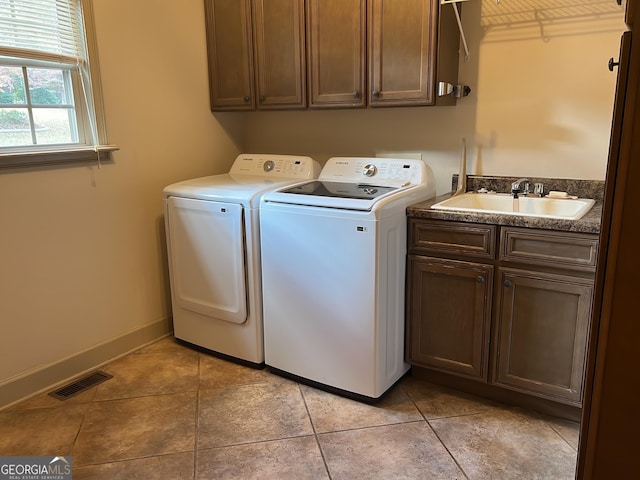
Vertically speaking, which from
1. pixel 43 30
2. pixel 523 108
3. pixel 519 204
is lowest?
pixel 519 204

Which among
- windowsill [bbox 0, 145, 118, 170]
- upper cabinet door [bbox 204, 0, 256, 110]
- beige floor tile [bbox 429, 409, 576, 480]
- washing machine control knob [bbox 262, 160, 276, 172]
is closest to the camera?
beige floor tile [bbox 429, 409, 576, 480]

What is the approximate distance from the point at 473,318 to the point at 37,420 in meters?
2.01

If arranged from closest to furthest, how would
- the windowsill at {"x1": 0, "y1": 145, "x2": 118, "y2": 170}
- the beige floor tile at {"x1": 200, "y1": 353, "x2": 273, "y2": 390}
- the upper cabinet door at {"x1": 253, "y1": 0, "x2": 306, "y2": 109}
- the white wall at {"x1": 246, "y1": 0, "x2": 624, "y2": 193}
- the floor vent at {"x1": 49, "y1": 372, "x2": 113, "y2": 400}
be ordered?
the windowsill at {"x1": 0, "y1": 145, "x2": 118, "y2": 170}, the white wall at {"x1": 246, "y1": 0, "x2": 624, "y2": 193}, the floor vent at {"x1": 49, "y1": 372, "x2": 113, "y2": 400}, the beige floor tile at {"x1": 200, "y1": 353, "x2": 273, "y2": 390}, the upper cabinet door at {"x1": 253, "y1": 0, "x2": 306, "y2": 109}

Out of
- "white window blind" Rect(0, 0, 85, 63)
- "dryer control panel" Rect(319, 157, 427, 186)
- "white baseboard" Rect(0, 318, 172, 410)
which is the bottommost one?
"white baseboard" Rect(0, 318, 172, 410)

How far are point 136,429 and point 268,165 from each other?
1.66 m

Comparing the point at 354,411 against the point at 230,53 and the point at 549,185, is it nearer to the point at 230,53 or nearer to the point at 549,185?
the point at 549,185

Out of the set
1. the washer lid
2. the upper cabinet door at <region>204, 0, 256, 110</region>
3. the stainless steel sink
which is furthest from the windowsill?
the stainless steel sink

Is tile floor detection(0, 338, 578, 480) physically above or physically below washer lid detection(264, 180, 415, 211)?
below

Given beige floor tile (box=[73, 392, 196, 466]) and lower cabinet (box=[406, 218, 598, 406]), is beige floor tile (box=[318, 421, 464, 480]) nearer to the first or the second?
lower cabinet (box=[406, 218, 598, 406])

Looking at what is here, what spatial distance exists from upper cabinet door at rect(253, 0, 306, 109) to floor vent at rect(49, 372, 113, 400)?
5.71ft

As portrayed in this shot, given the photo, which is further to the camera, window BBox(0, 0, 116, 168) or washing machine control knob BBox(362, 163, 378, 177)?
washing machine control knob BBox(362, 163, 378, 177)

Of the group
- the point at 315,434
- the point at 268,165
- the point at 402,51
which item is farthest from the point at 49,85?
the point at 315,434

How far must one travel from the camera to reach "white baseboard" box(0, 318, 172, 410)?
244 centimetres

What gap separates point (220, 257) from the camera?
2713mm
